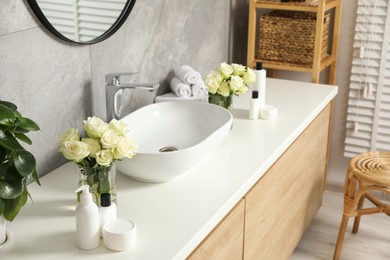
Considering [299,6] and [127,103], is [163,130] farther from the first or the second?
[299,6]

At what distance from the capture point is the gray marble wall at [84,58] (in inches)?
74.0

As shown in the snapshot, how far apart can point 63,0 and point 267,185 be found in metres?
0.97

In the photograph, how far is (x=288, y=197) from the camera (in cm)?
265

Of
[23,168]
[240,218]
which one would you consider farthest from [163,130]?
[23,168]

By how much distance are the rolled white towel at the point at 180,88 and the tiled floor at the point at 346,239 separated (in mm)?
1044

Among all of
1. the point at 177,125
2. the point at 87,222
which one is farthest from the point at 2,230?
the point at 177,125

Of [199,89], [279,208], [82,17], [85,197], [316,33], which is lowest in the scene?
[279,208]

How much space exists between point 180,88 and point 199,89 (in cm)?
11

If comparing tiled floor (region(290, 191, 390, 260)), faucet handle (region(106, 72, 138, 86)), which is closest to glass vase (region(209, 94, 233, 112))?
faucet handle (region(106, 72, 138, 86))

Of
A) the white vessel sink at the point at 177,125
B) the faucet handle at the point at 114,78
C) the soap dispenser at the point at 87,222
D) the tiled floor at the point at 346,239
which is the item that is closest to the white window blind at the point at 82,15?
the faucet handle at the point at 114,78

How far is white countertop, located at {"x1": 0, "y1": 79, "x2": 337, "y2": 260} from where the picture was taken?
163 centimetres

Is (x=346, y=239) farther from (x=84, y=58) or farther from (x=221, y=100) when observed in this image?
(x=84, y=58)

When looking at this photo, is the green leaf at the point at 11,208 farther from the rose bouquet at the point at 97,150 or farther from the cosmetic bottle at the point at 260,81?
the cosmetic bottle at the point at 260,81

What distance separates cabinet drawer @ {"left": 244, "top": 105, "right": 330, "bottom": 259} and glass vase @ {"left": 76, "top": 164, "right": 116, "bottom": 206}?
1.77ft
